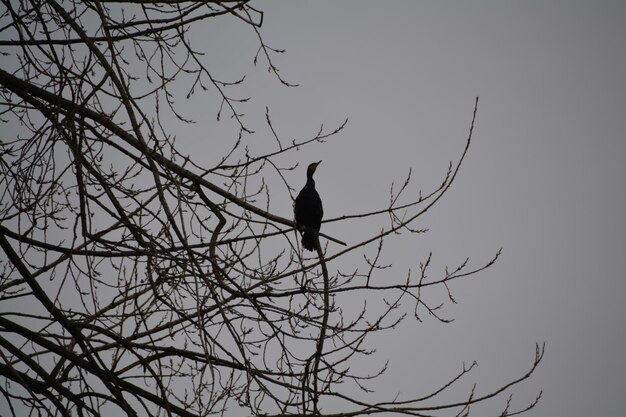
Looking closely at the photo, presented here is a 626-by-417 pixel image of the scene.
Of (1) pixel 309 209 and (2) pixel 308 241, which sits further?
(1) pixel 309 209

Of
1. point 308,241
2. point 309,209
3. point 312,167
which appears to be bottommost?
point 308,241

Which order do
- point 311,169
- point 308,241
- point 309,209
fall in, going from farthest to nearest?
point 311,169, point 309,209, point 308,241

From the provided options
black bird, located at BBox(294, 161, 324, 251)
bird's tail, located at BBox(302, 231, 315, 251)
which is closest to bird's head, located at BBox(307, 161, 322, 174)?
black bird, located at BBox(294, 161, 324, 251)

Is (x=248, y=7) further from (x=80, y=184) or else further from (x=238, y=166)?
(x=80, y=184)

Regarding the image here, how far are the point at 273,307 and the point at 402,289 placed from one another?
0.53m

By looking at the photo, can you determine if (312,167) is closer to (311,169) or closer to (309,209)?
(311,169)

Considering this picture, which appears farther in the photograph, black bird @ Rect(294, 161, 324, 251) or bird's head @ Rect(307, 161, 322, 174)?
black bird @ Rect(294, 161, 324, 251)

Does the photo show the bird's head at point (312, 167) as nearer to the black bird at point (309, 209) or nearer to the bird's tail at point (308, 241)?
the black bird at point (309, 209)

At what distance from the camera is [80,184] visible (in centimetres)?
176

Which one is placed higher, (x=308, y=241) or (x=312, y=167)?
(x=312, y=167)

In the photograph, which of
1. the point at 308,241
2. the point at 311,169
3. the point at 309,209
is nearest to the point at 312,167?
the point at 311,169

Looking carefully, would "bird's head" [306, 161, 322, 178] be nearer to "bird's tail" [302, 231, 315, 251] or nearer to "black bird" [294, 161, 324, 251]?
"black bird" [294, 161, 324, 251]

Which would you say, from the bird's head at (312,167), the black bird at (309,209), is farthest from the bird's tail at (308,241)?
the bird's head at (312,167)

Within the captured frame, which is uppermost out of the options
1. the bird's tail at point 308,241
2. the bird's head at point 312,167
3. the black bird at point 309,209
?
the bird's head at point 312,167
